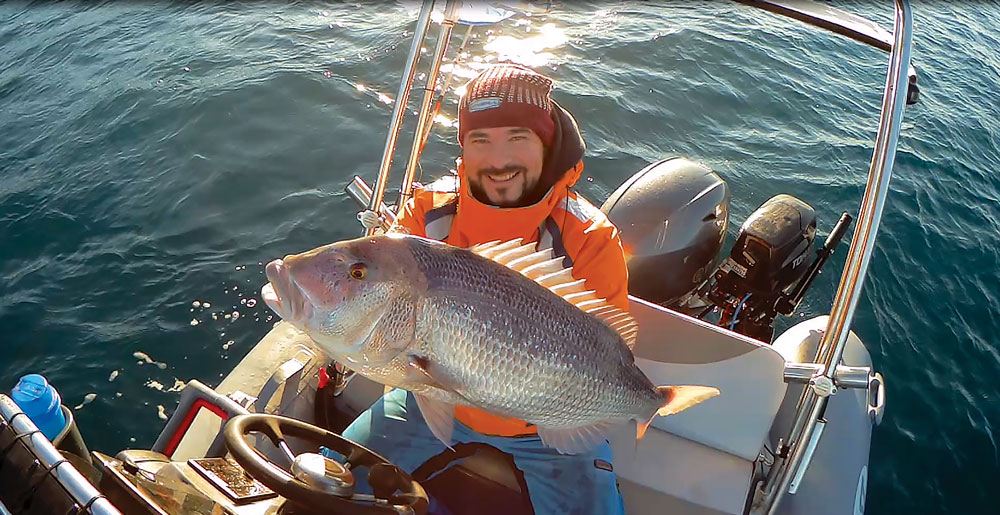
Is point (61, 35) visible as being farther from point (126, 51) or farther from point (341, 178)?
point (341, 178)

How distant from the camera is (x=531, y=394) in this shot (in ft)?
6.36

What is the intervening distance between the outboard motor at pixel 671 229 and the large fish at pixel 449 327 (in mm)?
2406

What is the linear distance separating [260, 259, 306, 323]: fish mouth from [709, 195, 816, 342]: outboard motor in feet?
11.0

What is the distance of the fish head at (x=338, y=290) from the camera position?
5.87ft

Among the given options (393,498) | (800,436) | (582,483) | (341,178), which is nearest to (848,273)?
(800,436)

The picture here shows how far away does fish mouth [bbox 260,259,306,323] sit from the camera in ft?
5.84

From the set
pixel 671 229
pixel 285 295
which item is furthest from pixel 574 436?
pixel 671 229

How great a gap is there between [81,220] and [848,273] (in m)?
6.92

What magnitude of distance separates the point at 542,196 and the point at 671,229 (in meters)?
1.93

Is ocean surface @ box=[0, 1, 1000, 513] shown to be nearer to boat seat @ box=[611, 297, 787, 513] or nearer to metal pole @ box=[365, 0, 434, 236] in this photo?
boat seat @ box=[611, 297, 787, 513]

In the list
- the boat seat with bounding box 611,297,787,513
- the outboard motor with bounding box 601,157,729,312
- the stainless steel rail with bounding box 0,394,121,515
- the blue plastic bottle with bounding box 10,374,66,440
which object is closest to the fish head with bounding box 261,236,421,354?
the stainless steel rail with bounding box 0,394,121,515

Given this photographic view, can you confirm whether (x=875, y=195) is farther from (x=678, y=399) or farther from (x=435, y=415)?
(x=435, y=415)

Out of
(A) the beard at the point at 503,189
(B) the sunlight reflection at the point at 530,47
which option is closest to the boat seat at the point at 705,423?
(A) the beard at the point at 503,189

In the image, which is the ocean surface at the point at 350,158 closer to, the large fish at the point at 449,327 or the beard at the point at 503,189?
the beard at the point at 503,189
